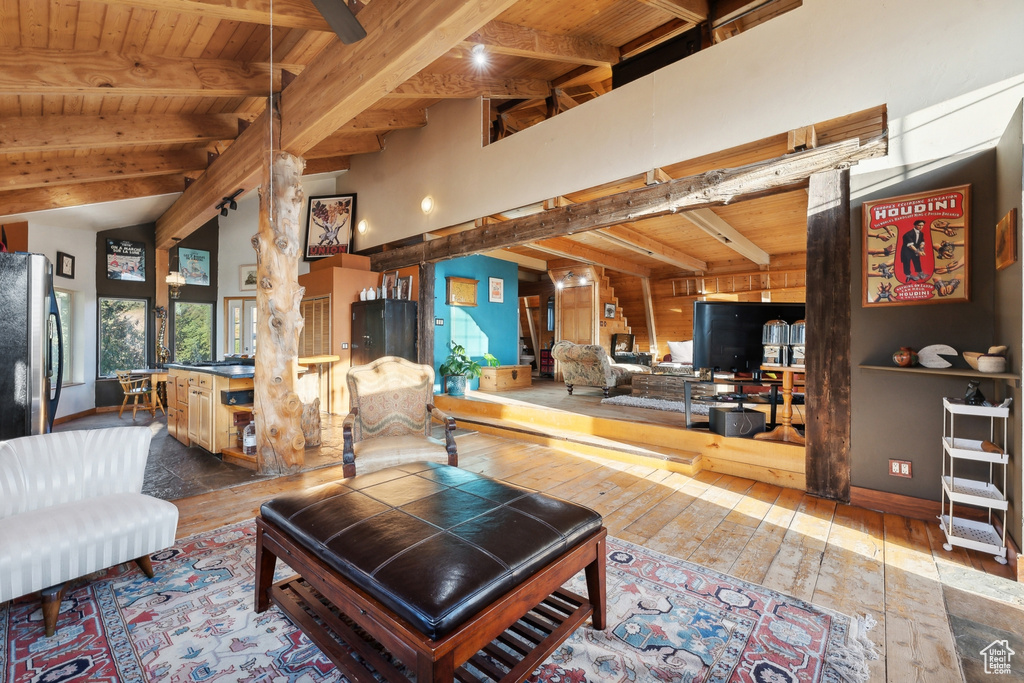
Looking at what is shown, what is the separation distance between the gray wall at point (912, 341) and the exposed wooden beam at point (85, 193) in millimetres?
8264

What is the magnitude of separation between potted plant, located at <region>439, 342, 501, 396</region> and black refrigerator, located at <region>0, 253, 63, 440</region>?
16.8 feet

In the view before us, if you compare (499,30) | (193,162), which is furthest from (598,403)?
(193,162)

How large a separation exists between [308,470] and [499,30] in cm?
457

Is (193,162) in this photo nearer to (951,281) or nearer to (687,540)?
(687,540)

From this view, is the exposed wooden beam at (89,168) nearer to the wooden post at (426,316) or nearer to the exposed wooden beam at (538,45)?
the wooden post at (426,316)

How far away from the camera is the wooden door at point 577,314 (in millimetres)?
10180

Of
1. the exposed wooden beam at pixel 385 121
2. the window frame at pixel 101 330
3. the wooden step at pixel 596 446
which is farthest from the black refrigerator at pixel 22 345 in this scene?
the window frame at pixel 101 330

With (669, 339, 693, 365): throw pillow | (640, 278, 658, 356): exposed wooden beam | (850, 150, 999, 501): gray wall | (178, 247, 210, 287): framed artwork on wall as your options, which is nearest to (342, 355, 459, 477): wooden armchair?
(850, 150, 999, 501): gray wall

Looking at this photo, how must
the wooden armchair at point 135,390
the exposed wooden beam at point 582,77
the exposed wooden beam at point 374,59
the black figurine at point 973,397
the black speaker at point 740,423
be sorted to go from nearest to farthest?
the black figurine at point 973,397 < the exposed wooden beam at point 374,59 < the black speaker at point 740,423 < the exposed wooden beam at point 582,77 < the wooden armchair at point 135,390

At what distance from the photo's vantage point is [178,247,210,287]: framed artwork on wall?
8.55m

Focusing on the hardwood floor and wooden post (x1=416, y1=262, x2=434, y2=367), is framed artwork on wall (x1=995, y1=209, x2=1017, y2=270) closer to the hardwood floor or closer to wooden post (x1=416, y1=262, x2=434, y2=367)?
the hardwood floor

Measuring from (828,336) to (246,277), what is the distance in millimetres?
9758

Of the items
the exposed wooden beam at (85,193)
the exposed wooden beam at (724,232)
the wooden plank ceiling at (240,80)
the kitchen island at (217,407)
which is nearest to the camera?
the wooden plank ceiling at (240,80)

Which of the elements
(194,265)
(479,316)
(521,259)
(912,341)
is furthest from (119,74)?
(521,259)
